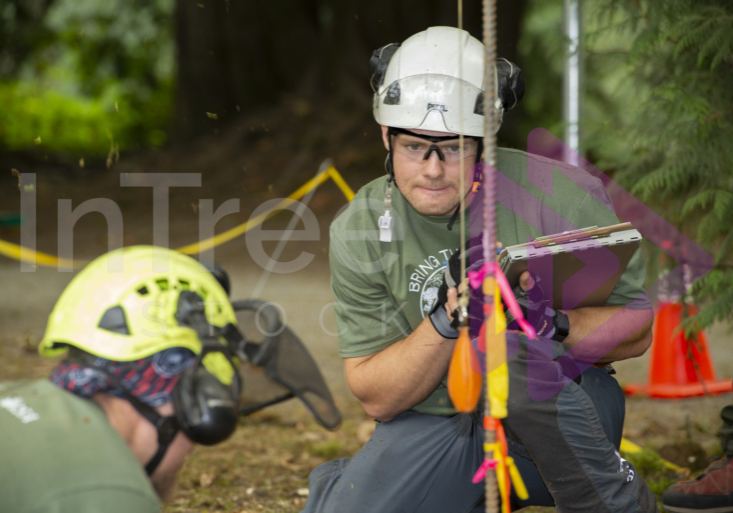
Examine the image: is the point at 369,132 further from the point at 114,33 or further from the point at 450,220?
the point at 450,220

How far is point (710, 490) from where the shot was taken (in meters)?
2.78

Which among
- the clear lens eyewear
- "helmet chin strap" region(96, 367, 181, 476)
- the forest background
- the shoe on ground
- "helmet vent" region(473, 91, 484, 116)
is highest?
the forest background

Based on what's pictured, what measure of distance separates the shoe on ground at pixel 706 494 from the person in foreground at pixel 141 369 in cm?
186

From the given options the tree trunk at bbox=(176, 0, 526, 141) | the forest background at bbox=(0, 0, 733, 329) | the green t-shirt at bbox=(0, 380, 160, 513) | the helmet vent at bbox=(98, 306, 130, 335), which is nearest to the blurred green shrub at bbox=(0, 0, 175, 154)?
the forest background at bbox=(0, 0, 733, 329)

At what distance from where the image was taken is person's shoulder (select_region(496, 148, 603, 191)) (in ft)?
8.07

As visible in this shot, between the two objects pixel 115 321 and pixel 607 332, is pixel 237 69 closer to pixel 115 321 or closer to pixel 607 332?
pixel 607 332

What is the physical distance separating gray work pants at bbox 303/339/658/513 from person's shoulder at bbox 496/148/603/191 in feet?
2.03

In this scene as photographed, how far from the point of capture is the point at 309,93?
11.4 meters

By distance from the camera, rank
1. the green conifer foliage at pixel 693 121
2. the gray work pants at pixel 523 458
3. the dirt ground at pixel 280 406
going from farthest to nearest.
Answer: the dirt ground at pixel 280 406, the green conifer foliage at pixel 693 121, the gray work pants at pixel 523 458

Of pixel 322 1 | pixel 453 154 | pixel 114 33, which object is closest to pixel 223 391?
pixel 453 154

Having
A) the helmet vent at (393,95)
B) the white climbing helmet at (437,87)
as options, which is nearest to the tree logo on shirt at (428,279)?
the white climbing helmet at (437,87)

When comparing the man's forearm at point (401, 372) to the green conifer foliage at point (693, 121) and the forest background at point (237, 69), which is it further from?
the forest background at point (237, 69)

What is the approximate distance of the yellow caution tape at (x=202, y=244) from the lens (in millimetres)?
7425
